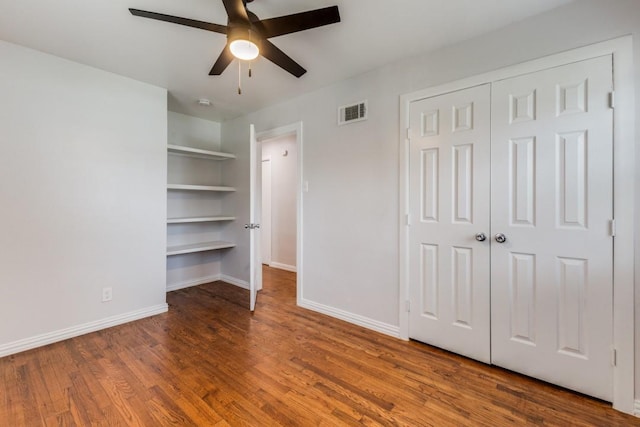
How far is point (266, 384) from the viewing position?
6.26 ft

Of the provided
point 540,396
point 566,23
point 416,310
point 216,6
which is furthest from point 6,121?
point 540,396

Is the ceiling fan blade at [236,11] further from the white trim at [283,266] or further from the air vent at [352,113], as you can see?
the white trim at [283,266]

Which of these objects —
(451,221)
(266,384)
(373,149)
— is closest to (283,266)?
(373,149)

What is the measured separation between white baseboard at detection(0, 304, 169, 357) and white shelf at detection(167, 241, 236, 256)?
68 cm

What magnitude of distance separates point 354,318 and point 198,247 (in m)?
2.28

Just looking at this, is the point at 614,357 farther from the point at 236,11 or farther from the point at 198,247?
the point at 198,247

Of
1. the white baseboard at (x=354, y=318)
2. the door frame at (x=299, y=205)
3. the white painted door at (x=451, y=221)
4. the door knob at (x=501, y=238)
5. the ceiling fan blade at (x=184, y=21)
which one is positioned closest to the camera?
the ceiling fan blade at (x=184, y=21)

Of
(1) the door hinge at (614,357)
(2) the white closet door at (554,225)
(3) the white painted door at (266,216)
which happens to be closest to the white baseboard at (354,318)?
(2) the white closet door at (554,225)

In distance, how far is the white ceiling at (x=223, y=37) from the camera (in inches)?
72.4

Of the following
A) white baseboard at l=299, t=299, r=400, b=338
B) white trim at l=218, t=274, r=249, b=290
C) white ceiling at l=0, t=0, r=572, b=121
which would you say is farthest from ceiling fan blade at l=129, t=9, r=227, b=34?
white trim at l=218, t=274, r=249, b=290

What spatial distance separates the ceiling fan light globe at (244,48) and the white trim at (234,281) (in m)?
3.12

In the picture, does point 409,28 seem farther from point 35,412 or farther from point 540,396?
point 35,412

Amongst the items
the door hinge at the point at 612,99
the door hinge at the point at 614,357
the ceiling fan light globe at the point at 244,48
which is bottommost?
the door hinge at the point at 614,357

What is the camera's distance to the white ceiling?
184cm
